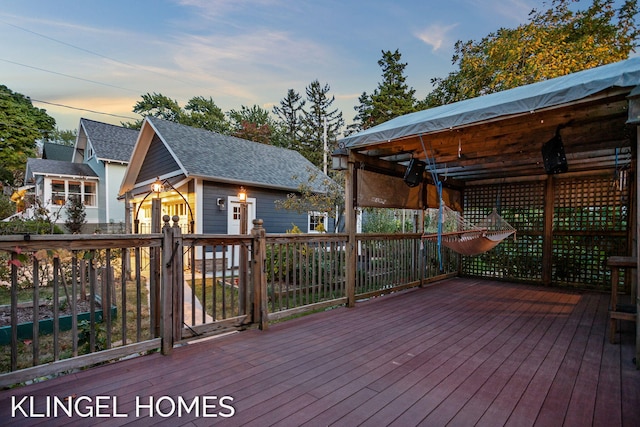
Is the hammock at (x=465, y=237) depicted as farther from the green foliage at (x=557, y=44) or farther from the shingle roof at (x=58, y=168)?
the shingle roof at (x=58, y=168)

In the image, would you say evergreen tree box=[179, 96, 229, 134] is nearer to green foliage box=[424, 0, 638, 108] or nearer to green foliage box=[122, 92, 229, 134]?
green foliage box=[122, 92, 229, 134]

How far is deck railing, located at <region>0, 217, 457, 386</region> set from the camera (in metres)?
2.02

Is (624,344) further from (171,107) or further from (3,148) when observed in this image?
(3,148)

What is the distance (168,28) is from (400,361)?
9474 millimetres

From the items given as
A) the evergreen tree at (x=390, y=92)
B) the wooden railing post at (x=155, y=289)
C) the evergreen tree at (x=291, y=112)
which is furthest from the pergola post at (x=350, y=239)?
the evergreen tree at (x=291, y=112)

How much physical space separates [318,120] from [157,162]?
17.2 metres

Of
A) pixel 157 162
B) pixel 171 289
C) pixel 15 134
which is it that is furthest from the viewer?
pixel 15 134

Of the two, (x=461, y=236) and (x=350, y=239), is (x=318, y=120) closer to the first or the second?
(x=461, y=236)

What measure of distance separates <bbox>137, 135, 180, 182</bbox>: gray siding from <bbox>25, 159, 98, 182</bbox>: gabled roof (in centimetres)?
467

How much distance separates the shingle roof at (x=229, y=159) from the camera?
8.21 m

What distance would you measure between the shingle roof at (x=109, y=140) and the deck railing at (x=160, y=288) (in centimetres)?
927

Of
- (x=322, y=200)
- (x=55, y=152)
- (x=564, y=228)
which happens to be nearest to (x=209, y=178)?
(x=322, y=200)

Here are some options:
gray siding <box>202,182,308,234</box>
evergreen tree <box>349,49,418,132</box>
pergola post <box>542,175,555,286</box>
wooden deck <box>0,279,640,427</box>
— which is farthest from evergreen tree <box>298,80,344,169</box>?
wooden deck <box>0,279,640,427</box>

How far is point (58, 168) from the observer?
42.0 feet
